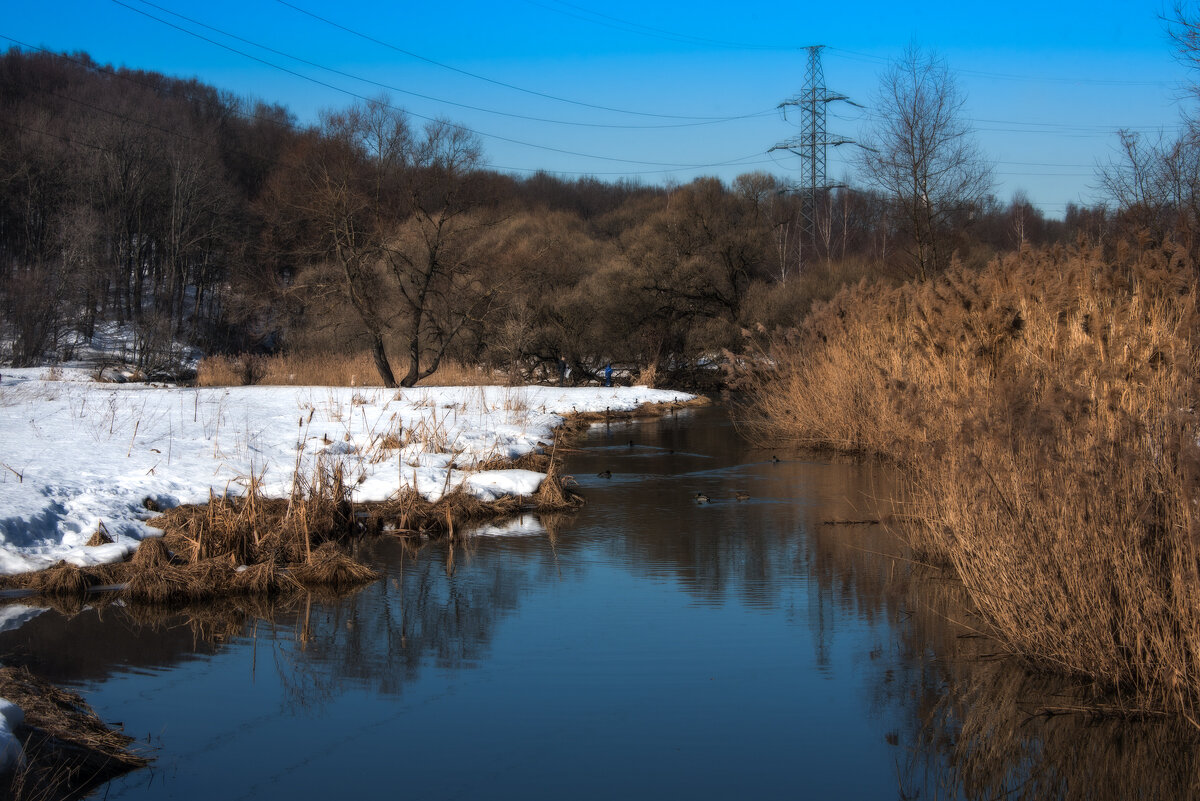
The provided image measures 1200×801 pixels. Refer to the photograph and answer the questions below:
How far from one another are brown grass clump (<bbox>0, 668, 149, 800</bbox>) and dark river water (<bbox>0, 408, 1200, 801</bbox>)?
0.14m

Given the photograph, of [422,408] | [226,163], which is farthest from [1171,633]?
[226,163]

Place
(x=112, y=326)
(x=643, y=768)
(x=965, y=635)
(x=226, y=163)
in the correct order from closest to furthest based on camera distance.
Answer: (x=643, y=768)
(x=965, y=635)
(x=112, y=326)
(x=226, y=163)

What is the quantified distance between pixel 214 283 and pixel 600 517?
49.5 m

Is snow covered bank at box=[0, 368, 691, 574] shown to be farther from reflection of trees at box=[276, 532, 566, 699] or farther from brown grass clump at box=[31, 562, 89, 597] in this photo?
reflection of trees at box=[276, 532, 566, 699]

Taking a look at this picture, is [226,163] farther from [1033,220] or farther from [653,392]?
[1033,220]

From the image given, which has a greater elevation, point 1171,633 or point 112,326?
point 112,326

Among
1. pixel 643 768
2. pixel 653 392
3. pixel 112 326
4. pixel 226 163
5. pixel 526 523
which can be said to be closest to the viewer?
pixel 643 768

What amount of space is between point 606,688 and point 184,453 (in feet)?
24.6

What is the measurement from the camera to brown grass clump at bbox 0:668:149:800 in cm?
406

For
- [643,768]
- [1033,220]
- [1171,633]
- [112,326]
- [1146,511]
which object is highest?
[1033,220]

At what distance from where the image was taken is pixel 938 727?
16.0 ft

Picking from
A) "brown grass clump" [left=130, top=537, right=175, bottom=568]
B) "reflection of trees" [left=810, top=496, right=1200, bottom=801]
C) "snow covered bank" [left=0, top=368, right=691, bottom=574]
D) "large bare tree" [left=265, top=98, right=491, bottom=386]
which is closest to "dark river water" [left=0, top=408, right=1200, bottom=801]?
"reflection of trees" [left=810, top=496, right=1200, bottom=801]

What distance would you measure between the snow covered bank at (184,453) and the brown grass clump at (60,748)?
2959mm

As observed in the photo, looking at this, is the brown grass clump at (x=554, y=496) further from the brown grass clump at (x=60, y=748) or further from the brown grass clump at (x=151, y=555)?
the brown grass clump at (x=60, y=748)
